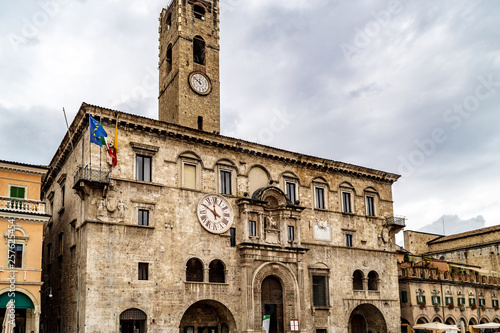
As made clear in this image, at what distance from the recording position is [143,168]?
3172 cm

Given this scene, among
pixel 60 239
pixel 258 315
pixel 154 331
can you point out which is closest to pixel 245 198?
pixel 258 315

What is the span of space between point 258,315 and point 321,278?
20.9 feet

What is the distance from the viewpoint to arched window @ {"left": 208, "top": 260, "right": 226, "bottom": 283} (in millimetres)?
32700

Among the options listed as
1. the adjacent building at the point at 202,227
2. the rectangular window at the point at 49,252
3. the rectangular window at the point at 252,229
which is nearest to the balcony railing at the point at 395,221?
the adjacent building at the point at 202,227

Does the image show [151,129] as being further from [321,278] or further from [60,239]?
[321,278]

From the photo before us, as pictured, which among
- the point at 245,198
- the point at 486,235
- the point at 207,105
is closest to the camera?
the point at 245,198

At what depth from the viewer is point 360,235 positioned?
40.8 m

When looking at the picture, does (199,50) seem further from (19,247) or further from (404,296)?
(404,296)

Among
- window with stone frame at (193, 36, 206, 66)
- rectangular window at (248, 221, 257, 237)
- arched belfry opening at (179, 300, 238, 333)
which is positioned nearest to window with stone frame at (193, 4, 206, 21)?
window with stone frame at (193, 36, 206, 66)

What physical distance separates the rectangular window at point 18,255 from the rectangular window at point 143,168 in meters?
7.49

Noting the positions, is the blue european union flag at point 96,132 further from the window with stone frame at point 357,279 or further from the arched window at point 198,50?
the window with stone frame at point 357,279

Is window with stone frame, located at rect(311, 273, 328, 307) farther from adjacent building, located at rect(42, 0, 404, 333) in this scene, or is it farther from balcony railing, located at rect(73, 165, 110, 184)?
balcony railing, located at rect(73, 165, 110, 184)

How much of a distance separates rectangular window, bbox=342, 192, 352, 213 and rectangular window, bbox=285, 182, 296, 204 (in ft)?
16.0

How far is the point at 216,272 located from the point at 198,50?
61.6ft
